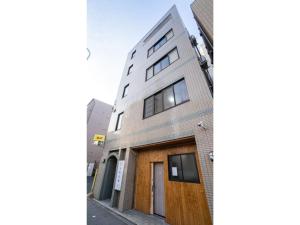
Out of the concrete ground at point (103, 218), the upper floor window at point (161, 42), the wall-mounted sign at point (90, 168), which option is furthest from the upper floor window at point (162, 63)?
the wall-mounted sign at point (90, 168)

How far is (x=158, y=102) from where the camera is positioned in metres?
7.13

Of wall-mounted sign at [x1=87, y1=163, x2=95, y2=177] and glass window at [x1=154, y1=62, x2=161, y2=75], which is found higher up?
glass window at [x1=154, y1=62, x2=161, y2=75]

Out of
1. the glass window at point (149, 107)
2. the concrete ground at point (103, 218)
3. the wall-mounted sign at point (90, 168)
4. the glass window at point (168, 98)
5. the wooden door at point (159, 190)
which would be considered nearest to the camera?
the concrete ground at point (103, 218)

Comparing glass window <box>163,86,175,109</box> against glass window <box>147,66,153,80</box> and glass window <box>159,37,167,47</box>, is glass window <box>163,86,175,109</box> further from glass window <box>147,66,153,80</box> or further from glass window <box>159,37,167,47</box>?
glass window <box>159,37,167,47</box>

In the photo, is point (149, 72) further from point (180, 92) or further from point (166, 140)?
point (166, 140)

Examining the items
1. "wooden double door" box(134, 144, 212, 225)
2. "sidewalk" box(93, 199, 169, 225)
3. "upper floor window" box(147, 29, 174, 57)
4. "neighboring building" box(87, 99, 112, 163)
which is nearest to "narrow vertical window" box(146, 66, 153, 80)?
A: "upper floor window" box(147, 29, 174, 57)

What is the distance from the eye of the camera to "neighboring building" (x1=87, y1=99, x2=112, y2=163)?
59.5 feet

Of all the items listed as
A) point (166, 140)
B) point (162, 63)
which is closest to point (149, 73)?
point (162, 63)

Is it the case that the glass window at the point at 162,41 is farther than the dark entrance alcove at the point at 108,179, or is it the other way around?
the glass window at the point at 162,41

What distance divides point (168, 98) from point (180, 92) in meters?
0.69

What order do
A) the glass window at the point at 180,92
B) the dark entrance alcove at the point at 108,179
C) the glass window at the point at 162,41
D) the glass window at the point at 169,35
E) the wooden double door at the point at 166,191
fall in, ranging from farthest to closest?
1. the glass window at the point at 162,41
2. the glass window at the point at 169,35
3. the dark entrance alcove at the point at 108,179
4. the glass window at the point at 180,92
5. the wooden double door at the point at 166,191

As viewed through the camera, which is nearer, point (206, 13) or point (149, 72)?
point (206, 13)

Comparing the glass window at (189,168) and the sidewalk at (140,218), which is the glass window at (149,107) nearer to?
the glass window at (189,168)

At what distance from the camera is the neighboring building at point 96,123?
59.5ft
